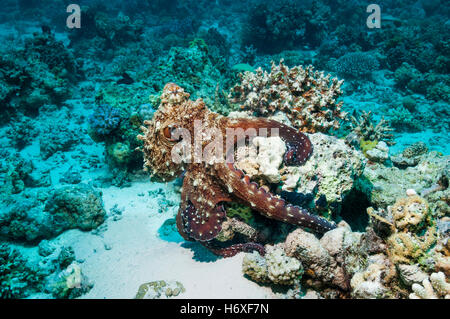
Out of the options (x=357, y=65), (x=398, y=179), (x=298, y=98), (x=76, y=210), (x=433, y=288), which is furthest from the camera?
(x=357, y=65)

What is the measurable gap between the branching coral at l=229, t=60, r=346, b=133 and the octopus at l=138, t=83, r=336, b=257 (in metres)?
1.10

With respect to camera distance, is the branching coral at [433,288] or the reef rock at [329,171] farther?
the reef rock at [329,171]

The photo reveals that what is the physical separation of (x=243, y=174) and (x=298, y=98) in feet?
8.29

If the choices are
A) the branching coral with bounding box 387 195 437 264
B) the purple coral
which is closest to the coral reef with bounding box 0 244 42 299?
the purple coral

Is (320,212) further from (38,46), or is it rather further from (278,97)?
(38,46)

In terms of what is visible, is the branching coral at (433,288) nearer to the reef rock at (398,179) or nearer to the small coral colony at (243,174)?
the small coral colony at (243,174)

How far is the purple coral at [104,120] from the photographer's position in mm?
6301

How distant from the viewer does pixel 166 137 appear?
145 inches

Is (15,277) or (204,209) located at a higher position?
(204,209)

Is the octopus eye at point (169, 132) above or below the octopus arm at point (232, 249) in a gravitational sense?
above

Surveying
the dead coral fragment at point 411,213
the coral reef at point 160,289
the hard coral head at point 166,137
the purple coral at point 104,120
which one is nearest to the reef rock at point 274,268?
the coral reef at point 160,289

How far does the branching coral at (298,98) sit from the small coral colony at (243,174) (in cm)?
3

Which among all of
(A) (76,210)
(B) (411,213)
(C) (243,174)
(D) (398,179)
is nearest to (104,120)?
(A) (76,210)

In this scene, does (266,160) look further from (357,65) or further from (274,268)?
(357,65)
